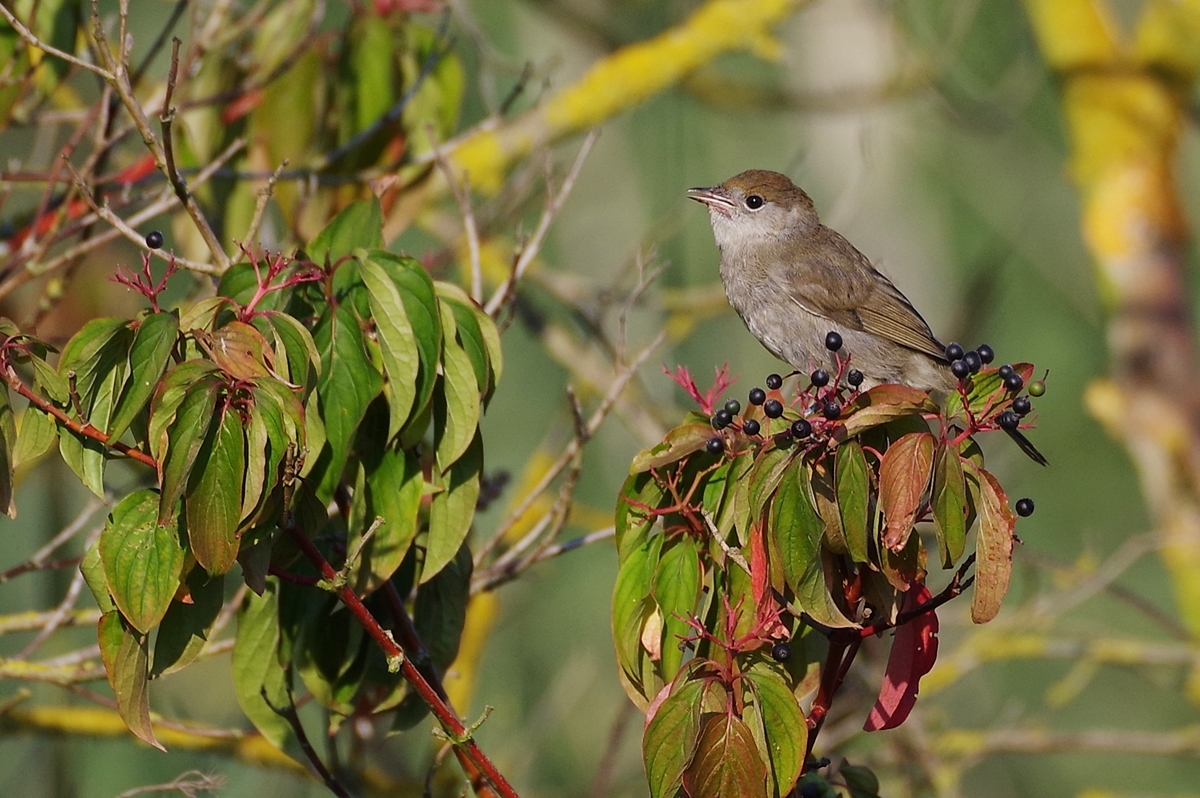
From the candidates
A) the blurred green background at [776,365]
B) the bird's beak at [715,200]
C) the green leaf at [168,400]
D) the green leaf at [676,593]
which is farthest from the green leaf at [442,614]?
the bird's beak at [715,200]

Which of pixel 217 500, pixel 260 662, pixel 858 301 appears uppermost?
pixel 858 301

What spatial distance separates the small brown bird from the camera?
4637mm

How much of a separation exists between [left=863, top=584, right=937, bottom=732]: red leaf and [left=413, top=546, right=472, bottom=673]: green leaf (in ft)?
3.08

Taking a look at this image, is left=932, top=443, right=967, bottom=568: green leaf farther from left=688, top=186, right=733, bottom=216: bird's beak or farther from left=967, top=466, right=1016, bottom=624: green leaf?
left=688, top=186, right=733, bottom=216: bird's beak

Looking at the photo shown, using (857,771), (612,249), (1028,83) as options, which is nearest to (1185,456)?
(1028,83)

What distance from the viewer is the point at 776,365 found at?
11922mm

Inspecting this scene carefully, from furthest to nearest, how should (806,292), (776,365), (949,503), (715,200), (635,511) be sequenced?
(776,365) → (715,200) → (806,292) → (635,511) → (949,503)

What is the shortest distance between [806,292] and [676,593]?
2.51 meters

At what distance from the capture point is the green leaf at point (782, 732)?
222 cm

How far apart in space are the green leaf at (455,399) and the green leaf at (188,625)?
487mm

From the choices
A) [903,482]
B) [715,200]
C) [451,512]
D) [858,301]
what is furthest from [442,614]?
[715,200]

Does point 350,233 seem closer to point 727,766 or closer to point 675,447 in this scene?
point 675,447

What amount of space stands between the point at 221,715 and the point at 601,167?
9.34 metres

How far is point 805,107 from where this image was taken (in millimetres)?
8844
